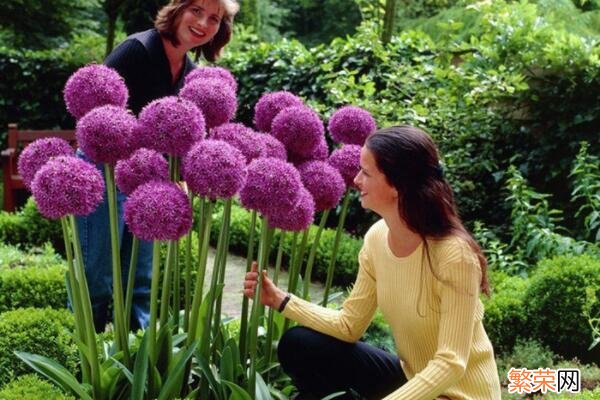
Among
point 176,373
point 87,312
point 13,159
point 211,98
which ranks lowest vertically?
point 13,159

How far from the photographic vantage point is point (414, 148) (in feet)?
7.68

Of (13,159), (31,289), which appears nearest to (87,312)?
(31,289)

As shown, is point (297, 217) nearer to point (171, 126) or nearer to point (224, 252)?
point (224, 252)

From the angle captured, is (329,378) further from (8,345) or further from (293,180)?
(8,345)

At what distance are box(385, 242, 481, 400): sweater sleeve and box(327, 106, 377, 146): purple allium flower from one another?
72cm

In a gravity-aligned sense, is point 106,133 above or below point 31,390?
above

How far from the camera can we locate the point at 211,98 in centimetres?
243

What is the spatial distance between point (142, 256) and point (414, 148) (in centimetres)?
174

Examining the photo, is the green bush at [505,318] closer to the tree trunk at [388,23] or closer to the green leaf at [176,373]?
the green leaf at [176,373]

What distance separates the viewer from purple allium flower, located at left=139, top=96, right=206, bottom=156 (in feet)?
7.13

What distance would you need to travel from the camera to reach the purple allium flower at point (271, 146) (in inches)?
98.0

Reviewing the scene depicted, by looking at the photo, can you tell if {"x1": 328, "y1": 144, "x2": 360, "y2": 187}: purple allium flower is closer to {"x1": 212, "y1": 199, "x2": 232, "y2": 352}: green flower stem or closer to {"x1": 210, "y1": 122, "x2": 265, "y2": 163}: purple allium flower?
{"x1": 210, "y1": 122, "x2": 265, "y2": 163}: purple allium flower

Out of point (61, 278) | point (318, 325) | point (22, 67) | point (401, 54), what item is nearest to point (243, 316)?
point (318, 325)

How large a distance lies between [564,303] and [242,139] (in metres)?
2.45
